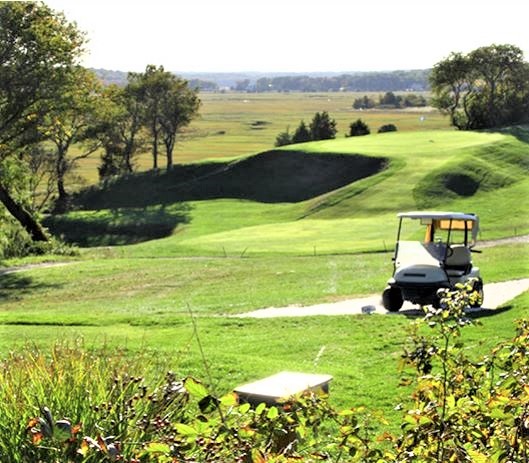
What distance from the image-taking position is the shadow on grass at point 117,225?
→ 170 ft

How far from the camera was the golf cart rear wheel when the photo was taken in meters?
17.8

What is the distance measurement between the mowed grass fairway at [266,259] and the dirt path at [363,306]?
798 millimetres

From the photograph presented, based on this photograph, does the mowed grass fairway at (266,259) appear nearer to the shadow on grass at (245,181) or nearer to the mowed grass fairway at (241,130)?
the shadow on grass at (245,181)

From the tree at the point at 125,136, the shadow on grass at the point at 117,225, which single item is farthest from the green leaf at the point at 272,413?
the tree at the point at 125,136

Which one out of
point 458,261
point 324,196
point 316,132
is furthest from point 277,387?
point 316,132

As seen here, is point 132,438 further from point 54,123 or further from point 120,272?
point 54,123

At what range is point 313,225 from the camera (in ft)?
150

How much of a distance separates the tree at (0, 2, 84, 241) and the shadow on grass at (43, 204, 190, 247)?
15.8 meters

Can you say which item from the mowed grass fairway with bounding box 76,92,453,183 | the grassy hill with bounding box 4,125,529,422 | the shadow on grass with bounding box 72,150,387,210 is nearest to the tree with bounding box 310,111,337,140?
the mowed grass fairway with bounding box 76,92,453,183

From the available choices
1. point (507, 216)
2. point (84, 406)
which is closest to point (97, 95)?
point (507, 216)

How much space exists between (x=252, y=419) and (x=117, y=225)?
171 ft

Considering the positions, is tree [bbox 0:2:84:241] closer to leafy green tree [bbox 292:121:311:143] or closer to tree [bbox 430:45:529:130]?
leafy green tree [bbox 292:121:311:143]

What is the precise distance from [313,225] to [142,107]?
31.8m

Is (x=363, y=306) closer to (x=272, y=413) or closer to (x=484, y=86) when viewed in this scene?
(x=272, y=413)
